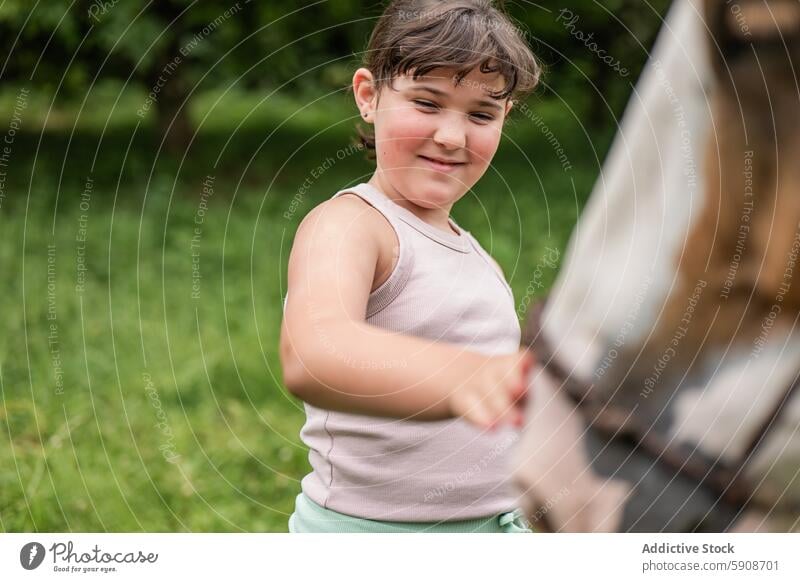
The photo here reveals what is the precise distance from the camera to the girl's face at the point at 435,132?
31.1 inches

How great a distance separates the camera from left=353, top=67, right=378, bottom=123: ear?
2.77 ft

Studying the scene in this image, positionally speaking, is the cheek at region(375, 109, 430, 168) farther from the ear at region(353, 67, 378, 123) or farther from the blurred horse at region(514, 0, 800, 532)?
the blurred horse at region(514, 0, 800, 532)

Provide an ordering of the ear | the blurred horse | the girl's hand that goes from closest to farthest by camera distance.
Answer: the blurred horse, the girl's hand, the ear

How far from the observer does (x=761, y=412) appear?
347mm

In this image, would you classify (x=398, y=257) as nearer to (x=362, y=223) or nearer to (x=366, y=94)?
(x=362, y=223)

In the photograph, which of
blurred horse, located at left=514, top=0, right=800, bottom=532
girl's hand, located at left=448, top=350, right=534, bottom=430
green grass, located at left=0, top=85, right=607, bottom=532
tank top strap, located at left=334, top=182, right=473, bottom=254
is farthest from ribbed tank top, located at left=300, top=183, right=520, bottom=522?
green grass, located at left=0, top=85, right=607, bottom=532

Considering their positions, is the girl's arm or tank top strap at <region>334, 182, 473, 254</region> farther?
tank top strap at <region>334, 182, 473, 254</region>

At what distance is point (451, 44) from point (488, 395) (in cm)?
38
